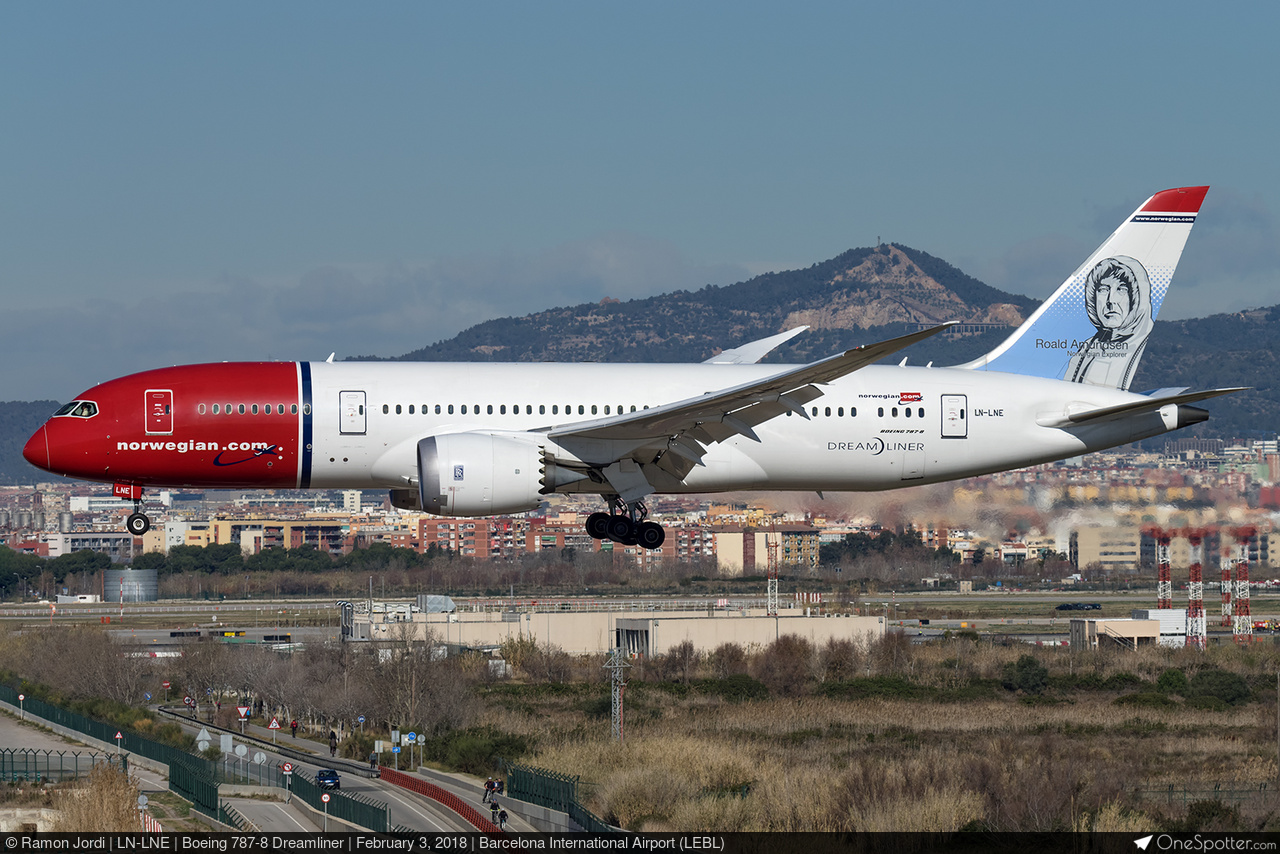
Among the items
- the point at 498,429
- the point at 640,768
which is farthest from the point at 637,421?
the point at 640,768

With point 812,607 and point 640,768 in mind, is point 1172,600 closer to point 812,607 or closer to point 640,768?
point 812,607

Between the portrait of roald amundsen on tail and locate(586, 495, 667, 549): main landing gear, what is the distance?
12.4m

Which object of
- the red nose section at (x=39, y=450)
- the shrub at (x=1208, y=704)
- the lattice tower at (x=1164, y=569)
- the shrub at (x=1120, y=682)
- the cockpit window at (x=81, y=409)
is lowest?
the shrub at (x=1208, y=704)

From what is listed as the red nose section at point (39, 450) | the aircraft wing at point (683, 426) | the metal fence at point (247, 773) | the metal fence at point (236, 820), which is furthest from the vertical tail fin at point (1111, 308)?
the metal fence at point (247, 773)

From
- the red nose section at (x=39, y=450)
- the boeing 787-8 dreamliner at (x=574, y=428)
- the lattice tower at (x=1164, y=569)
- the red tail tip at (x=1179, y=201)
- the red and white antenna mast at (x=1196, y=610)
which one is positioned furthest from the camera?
the red and white antenna mast at (x=1196, y=610)

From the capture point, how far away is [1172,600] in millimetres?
102188

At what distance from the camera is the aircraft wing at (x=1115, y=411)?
119 feet

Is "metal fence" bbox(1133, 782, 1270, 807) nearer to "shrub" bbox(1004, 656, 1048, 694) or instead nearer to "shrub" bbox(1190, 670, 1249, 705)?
"shrub" bbox(1190, 670, 1249, 705)

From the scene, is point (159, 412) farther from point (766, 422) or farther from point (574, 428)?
point (766, 422)

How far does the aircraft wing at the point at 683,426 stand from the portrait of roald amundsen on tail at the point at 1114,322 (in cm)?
969

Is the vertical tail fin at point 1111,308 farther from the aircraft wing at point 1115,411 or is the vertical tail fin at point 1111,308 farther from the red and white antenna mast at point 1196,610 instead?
the red and white antenna mast at point 1196,610

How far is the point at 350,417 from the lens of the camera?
114 feet

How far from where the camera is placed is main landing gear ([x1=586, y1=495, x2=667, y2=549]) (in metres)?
36.8

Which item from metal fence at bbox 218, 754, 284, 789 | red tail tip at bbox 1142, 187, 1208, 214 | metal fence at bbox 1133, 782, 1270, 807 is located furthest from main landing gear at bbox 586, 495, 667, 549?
metal fence at bbox 218, 754, 284, 789
